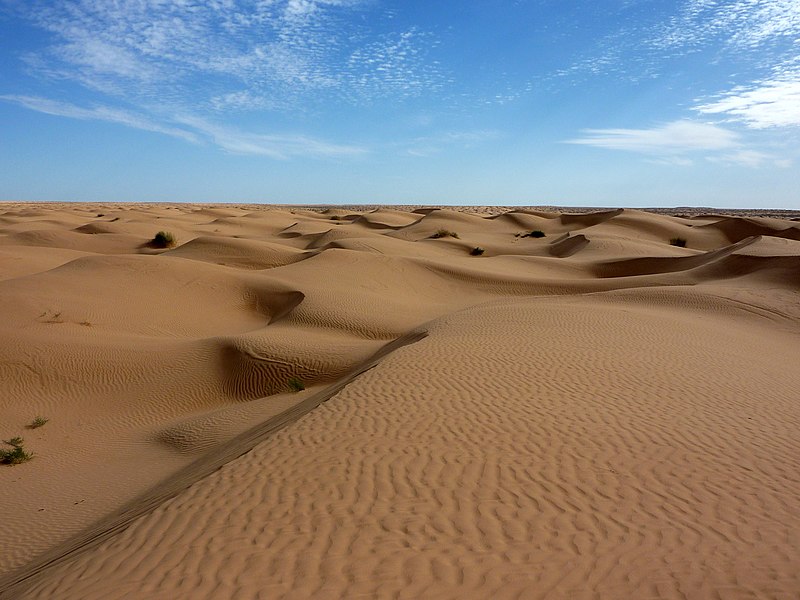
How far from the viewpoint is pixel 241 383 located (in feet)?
42.1

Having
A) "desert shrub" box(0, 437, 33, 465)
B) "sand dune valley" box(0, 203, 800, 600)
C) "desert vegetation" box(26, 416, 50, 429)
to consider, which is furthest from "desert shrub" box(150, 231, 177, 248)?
"desert shrub" box(0, 437, 33, 465)

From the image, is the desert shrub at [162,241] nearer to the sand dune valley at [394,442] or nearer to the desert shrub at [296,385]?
the sand dune valley at [394,442]

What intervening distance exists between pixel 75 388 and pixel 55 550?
717 cm

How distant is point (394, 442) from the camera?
6.30m

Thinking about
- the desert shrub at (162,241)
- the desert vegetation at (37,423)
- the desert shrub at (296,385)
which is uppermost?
the desert shrub at (162,241)

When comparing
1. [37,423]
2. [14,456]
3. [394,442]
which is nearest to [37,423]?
[37,423]

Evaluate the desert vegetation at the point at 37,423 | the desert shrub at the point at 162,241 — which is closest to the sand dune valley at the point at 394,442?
the desert vegetation at the point at 37,423

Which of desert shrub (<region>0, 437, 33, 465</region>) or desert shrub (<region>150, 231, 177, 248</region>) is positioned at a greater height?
desert shrub (<region>150, 231, 177, 248</region>)

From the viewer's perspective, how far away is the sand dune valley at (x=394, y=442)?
165 inches

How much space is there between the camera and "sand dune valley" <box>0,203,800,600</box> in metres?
4.20

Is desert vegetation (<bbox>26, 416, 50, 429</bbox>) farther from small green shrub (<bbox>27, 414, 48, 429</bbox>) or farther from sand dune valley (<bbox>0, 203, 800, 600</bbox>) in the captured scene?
sand dune valley (<bbox>0, 203, 800, 600</bbox>)

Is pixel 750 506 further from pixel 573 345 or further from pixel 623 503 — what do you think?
pixel 573 345

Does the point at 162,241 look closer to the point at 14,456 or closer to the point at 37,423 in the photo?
the point at 37,423

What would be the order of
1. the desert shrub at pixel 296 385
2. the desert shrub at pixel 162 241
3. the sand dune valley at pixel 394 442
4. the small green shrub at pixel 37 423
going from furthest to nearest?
the desert shrub at pixel 162 241, the desert shrub at pixel 296 385, the small green shrub at pixel 37 423, the sand dune valley at pixel 394 442
